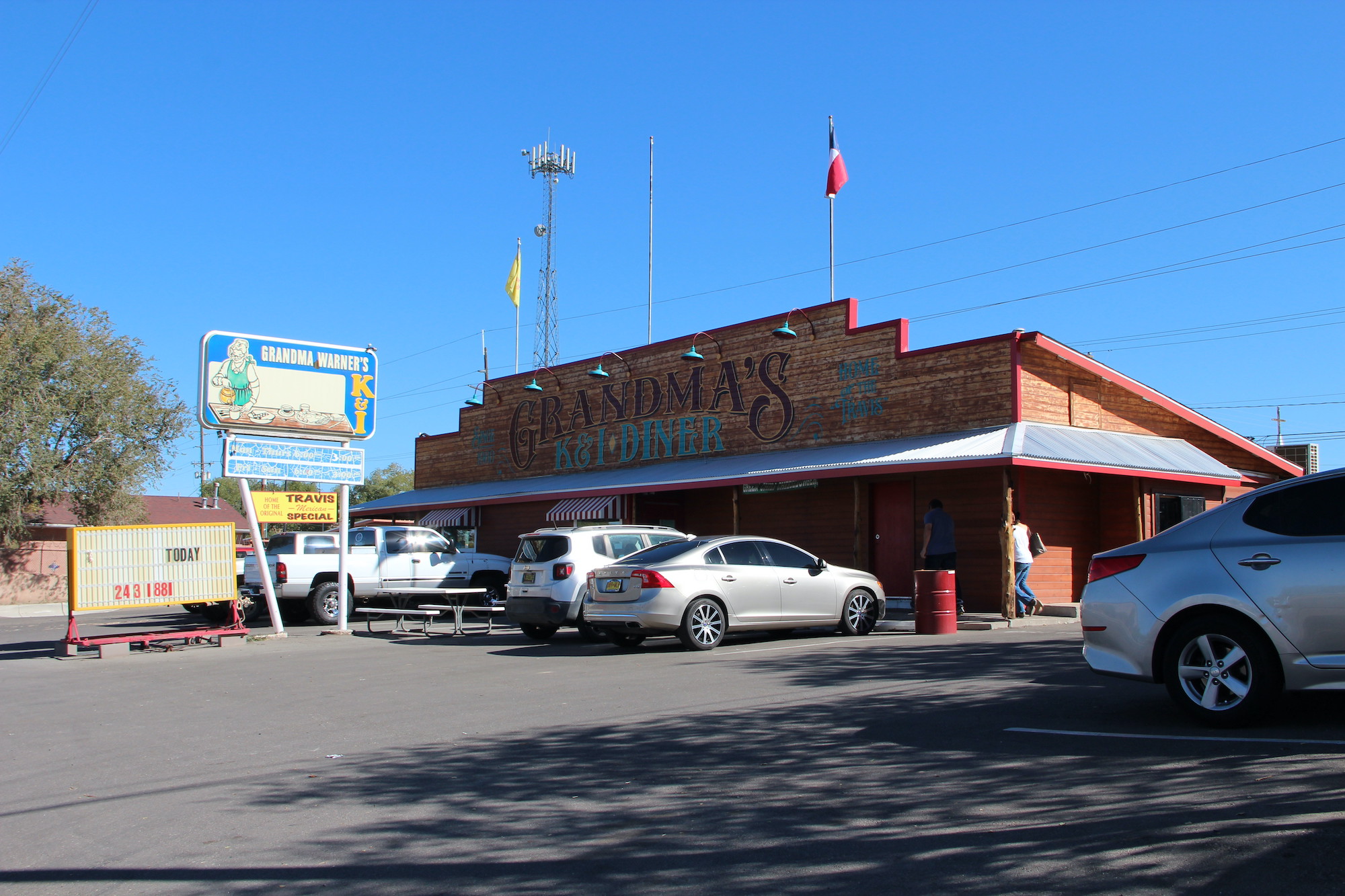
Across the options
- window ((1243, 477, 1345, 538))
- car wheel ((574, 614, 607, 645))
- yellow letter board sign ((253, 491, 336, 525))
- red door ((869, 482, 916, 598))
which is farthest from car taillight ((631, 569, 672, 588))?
yellow letter board sign ((253, 491, 336, 525))

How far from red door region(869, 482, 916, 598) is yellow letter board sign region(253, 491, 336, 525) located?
1006 inches

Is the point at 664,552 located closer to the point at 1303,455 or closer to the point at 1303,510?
the point at 1303,510

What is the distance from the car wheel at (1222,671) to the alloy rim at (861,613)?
26.6 feet

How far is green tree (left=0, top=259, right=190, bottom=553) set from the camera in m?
32.6

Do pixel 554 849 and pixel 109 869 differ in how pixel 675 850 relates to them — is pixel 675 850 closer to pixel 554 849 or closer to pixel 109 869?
pixel 554 849

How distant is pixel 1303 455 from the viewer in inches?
1097

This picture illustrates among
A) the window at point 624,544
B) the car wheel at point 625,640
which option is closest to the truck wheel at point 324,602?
the window at point 624,544

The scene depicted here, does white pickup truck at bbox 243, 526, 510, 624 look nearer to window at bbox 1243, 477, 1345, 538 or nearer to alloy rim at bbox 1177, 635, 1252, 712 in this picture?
alloy rim at bbox 1177, 635, 1252, 712

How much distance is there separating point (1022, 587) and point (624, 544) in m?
6.34

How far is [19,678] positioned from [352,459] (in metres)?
6.80

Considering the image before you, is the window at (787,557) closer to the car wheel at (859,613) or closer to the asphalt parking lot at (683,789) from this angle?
the car wheel at (859,613)

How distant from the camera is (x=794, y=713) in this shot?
27.4 ft

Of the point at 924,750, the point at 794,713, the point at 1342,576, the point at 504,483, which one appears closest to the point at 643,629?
the point at 794,713

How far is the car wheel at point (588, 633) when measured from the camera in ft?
49.6
